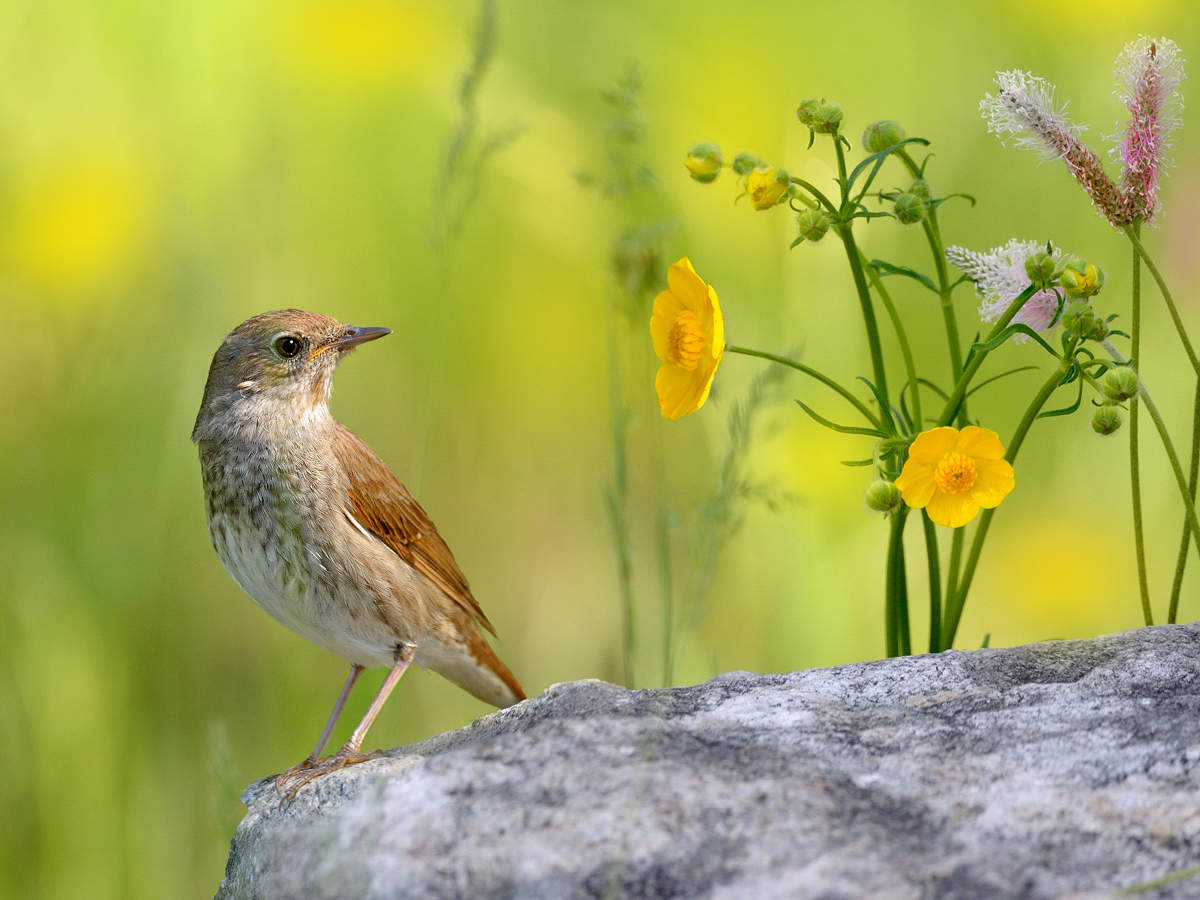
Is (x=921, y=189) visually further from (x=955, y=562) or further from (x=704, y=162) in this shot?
(x=955, y=562)

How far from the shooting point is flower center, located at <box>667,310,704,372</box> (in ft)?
10.0

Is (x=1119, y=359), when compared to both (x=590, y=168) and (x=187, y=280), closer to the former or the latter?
(x=590, y=168)

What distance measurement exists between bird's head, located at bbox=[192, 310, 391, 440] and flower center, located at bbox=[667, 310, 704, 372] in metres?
1.09

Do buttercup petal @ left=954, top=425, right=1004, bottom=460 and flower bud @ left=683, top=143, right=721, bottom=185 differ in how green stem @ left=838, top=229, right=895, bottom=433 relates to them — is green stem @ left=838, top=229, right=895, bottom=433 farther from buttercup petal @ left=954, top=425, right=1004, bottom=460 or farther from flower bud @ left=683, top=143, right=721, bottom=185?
flower bud @ left=683, top=143, right=721, bottom=185

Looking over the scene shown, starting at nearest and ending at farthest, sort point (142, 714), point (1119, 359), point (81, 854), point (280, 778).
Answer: point (1119, 359) → point (280, 778) → point (81, 854) → point (142, 714)

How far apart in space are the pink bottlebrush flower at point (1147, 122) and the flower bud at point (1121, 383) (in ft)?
1.58

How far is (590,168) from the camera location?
5312 millimetres

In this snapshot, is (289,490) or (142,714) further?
(142,714)

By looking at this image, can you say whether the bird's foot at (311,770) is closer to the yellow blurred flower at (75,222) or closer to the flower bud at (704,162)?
the flower bud at (704,162)

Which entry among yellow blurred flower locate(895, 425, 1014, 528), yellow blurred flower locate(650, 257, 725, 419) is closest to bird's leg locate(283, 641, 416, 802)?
yellow blurred flower locate(650, 257, 725, 419)

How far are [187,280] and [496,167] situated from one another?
133cm

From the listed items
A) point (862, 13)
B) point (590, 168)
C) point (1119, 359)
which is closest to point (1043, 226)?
point (862, 13)

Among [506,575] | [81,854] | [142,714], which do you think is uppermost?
[506,575]

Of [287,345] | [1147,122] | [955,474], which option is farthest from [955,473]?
[287,345]
